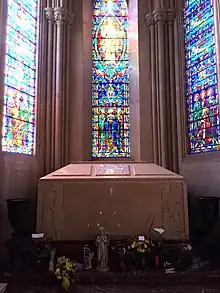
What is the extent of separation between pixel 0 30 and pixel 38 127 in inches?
75.2

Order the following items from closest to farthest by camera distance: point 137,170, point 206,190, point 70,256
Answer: point 70,256 < point 137,170 < point 206,190

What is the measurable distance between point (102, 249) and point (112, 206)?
0.64m

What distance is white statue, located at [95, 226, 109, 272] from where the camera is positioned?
3.62 meters

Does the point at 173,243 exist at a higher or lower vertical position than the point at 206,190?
lower

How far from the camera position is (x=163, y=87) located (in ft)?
19.7

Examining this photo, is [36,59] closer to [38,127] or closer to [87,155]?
[38,127]

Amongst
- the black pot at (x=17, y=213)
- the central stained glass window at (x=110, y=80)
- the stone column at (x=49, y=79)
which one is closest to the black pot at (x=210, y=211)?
the central stained glass window at (x=110, y=80)

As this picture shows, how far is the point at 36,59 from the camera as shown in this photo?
591 cm

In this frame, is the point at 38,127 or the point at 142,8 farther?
the point at 142,8

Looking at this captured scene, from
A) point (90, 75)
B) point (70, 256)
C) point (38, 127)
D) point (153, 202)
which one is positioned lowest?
point (70, 256)

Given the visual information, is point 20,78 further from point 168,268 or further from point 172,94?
point 168,268

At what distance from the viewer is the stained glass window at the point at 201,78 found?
5.25m

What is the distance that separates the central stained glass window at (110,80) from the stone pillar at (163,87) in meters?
0.75

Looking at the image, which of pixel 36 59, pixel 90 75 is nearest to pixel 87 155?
pixel 90 75
